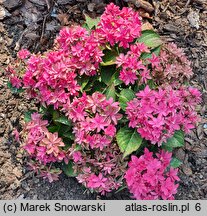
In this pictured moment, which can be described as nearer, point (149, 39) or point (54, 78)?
point (54, 78)

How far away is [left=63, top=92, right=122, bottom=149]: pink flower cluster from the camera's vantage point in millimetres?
2377

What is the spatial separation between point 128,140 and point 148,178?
0.22 meters

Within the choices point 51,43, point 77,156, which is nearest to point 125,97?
point 77,156

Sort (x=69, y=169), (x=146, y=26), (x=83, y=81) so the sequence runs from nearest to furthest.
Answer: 1. (x=83, y=81)
2. (x=69, y=169)
3. (x=146, y=26)

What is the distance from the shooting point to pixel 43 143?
249cm

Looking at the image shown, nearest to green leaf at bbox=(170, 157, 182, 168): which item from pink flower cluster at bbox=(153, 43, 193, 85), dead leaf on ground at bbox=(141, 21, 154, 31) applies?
pink flower cluster at bbox=(153, 43, 193, 85)

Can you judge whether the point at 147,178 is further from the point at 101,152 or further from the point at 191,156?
the point at 191,156

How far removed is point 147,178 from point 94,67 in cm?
64

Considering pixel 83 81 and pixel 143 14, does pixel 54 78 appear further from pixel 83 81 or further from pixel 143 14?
pixel 143 14

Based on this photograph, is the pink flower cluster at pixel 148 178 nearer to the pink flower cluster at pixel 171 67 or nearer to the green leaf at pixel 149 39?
the pink flower cluster at pixel 171 67

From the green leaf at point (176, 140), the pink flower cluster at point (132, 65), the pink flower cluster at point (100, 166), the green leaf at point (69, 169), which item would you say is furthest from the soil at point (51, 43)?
the pink flower cluster at point (132, 65)

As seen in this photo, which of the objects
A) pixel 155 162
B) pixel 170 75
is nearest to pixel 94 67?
pixel 170 75

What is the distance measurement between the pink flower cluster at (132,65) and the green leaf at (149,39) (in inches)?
5.1

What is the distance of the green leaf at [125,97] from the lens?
8.05ft
